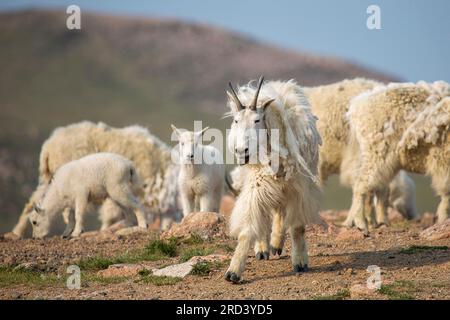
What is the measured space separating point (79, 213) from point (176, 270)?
5735 mm

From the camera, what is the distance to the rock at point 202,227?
1277 centimetres

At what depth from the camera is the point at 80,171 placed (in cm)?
1584

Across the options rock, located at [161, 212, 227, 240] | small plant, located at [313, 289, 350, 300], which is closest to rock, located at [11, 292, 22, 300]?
small plant, located at [313, 289, 350, 300]

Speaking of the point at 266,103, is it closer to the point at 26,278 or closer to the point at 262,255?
the point at 262,255

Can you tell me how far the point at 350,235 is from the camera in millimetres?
12805

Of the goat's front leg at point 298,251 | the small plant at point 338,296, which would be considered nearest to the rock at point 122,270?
the goat's front leg at point 298,251

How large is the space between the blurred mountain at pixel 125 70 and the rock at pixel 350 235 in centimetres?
5491

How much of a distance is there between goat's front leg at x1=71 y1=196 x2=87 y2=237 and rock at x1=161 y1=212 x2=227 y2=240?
2951mm

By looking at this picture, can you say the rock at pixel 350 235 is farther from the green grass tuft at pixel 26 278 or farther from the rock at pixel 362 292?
the green grass tuft at pixel 26 278

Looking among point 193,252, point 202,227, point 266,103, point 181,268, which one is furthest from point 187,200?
point 266,103

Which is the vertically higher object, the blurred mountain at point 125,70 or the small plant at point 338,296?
the blurred mountain at point 125,70
